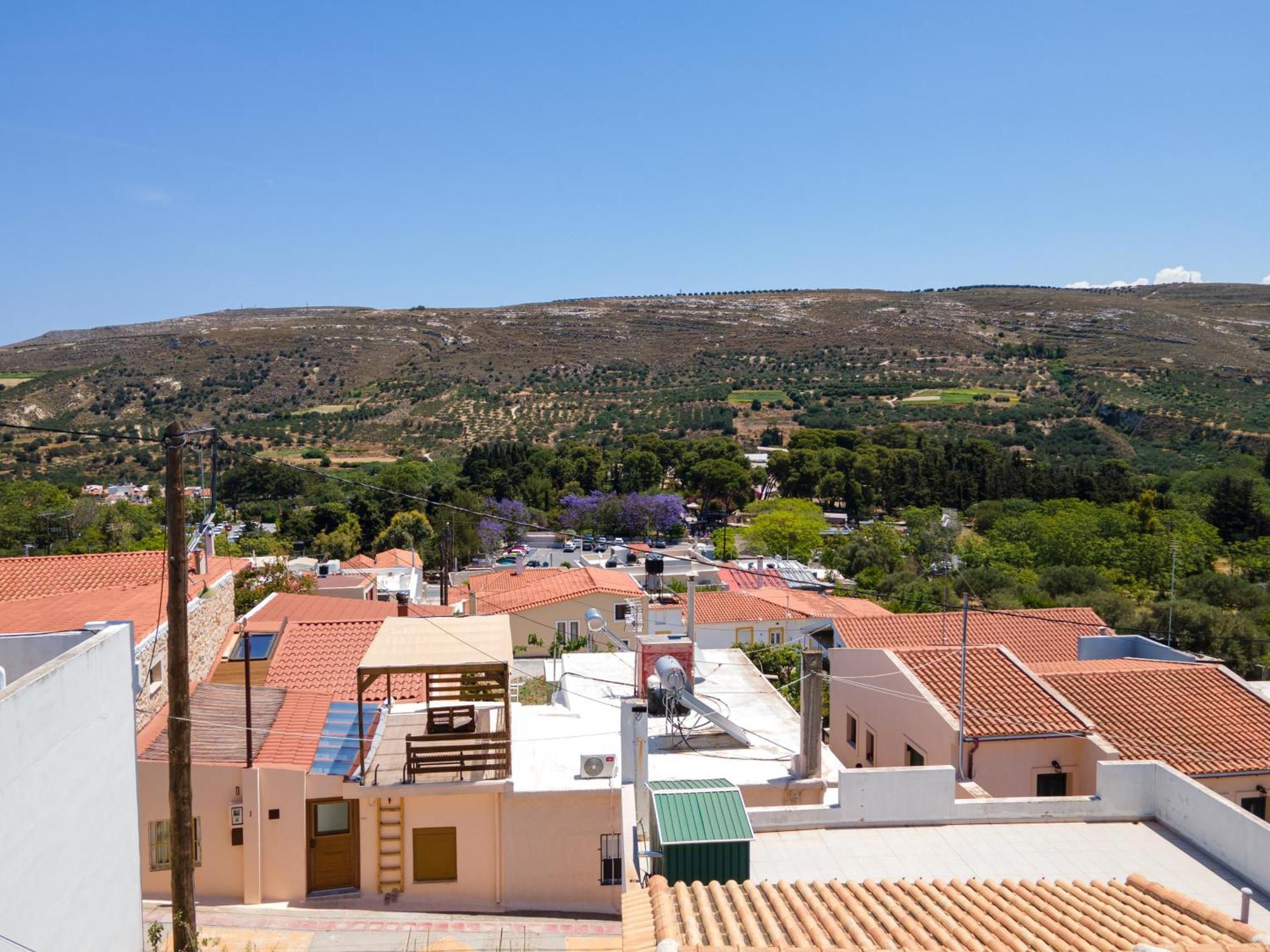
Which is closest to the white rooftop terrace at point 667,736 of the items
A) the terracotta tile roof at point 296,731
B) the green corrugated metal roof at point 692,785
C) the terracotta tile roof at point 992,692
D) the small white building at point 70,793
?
the terracotta tile roof at point 992,692

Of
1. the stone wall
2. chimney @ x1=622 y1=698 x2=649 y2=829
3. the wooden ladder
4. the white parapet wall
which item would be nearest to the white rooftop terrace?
chimney @ x1=622 y1=698 x2=649 y2=829

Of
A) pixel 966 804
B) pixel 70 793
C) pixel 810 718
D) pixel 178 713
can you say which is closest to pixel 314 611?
pixel 178 713

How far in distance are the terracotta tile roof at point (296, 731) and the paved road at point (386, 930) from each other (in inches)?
63.3

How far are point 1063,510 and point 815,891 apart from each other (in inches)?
1847

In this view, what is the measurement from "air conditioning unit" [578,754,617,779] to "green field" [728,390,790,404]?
77.8m

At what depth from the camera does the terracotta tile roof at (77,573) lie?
16547mm

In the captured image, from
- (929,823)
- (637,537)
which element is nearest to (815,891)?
(929,823)

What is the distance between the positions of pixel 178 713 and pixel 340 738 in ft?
14.2

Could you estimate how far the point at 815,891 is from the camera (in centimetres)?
632

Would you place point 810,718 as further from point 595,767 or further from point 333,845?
point 333,845

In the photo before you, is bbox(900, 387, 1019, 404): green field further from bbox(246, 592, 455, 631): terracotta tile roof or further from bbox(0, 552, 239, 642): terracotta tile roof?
bbox(0, 552, 239, 642): terracotta tile roof

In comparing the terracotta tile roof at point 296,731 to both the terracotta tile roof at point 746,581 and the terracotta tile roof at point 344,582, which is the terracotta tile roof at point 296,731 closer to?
the terracotta tile roof at point 344,582

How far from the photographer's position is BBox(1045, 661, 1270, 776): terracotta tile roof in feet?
37.8

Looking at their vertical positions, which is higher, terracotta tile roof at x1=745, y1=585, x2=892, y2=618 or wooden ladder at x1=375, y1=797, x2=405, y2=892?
wooden ladder at x1=375, y1=797, x2=405, y2=892
